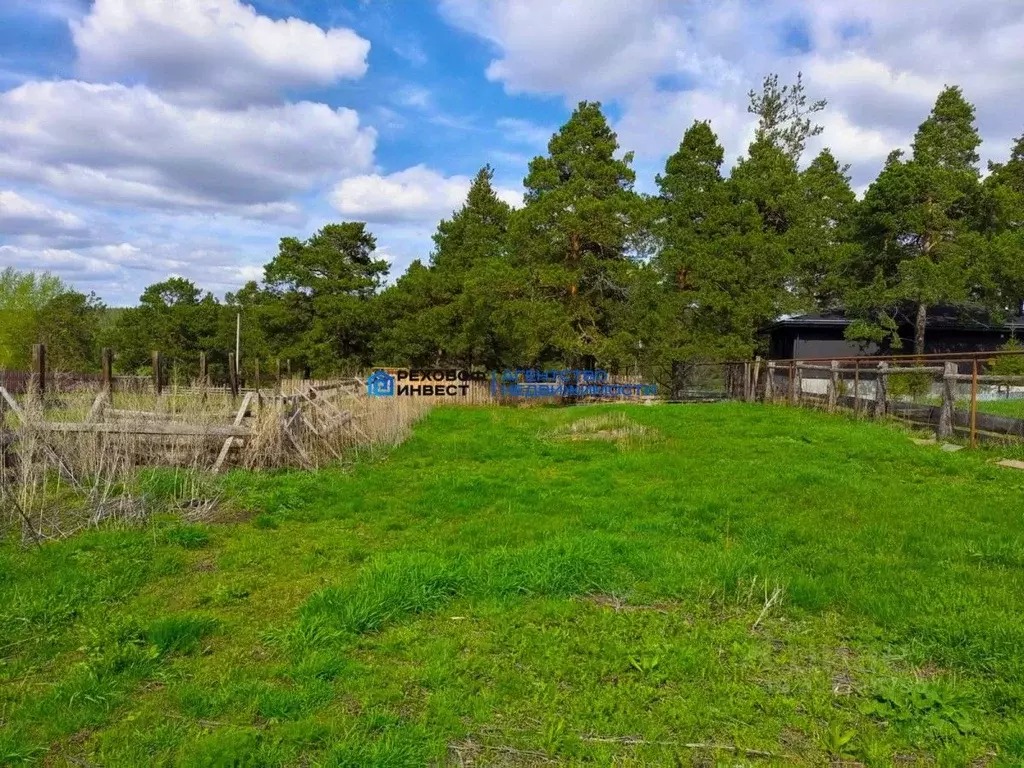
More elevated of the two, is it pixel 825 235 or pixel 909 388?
pixel 825 235

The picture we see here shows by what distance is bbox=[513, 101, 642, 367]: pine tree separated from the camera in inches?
882

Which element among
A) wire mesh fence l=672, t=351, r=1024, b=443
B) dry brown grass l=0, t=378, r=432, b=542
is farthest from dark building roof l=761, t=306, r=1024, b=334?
dry brown grass l=0, t=378, r=432, b=542

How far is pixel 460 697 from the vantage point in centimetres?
300

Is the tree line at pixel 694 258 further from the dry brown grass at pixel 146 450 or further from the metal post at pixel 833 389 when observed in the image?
the dry brown grass at pixel 146 450

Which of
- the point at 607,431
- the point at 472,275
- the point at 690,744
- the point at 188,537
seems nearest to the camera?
the point at 690,744

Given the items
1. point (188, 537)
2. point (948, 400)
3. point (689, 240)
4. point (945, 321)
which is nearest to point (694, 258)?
point (689, 240)

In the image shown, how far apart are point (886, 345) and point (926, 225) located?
18.3 ft

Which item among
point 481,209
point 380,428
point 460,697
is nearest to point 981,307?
point 481,209

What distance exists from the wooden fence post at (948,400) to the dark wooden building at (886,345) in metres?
16.6

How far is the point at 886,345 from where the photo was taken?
26.8 meters

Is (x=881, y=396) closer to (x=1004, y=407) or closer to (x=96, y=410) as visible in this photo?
(x=1004, y=407)

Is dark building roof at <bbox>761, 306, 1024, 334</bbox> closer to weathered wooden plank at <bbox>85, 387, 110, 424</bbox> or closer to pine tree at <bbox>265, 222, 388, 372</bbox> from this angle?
pine tree at <bbox>265, 222, 388, 372</bbox>

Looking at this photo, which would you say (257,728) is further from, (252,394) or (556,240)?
(556,240)

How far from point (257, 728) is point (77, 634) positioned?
1.79 metres
